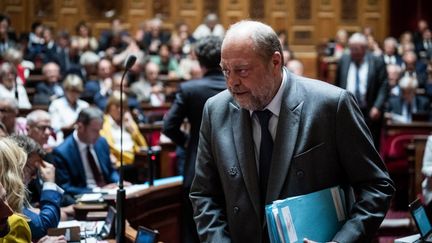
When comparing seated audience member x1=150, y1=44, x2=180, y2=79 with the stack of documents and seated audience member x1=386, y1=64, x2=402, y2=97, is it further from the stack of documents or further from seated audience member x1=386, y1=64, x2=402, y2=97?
the stack of documents

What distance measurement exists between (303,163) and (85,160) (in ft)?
10.7

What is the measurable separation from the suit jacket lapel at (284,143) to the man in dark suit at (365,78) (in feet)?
17.5

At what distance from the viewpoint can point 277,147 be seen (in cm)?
257

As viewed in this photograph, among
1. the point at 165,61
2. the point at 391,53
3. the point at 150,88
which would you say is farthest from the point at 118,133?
the point at 391,53

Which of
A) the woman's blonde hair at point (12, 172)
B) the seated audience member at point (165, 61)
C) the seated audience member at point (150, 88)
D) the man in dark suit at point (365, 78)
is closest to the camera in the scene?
the woman's blonde hair at point (12, 172)

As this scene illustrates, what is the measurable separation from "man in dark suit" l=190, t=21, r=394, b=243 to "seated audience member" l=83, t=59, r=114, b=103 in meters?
7.45

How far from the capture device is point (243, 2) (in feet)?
55.5

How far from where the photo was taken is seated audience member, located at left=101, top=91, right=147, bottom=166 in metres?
7.07

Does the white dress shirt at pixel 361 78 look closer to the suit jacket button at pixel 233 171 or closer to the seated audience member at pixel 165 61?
the suit jacket button at pixel 233 171

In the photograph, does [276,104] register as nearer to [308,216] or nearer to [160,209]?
[308,216]

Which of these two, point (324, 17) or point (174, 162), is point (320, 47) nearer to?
point (324, 17)

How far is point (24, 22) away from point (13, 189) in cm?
1382

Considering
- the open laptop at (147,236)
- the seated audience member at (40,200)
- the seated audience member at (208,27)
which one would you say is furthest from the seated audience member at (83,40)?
the open laptop at (147,236)

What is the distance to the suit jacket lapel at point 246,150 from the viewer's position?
259cm
